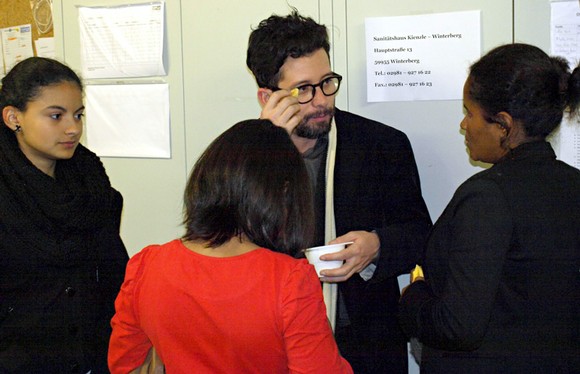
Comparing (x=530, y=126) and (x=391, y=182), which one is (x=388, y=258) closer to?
(x=391, y=182)

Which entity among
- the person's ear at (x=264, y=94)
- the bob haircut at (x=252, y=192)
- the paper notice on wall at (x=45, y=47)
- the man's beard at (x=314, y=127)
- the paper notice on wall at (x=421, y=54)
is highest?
the paper notice on wall at (x=45, y=47)

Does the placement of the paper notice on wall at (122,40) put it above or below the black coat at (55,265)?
above

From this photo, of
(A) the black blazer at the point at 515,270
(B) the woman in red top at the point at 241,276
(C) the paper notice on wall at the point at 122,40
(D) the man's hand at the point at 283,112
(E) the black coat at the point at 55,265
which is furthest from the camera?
(C) the paper notice on wall at the point at 122,40

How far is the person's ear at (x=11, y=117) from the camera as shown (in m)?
1.64

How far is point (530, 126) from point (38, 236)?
1298 mm

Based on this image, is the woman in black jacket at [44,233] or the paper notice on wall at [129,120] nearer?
the woman in black jacket at [44,233]

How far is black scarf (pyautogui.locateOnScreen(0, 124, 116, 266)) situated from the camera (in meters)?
1.61

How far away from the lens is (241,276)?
1.02 m

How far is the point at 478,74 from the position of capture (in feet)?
4.14

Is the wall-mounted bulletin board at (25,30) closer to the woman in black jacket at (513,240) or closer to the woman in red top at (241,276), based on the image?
the woman in red top at (241,276)

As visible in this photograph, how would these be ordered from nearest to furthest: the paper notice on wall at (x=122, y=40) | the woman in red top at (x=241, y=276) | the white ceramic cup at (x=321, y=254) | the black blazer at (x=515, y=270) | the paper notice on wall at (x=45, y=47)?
1. the woman in red top at (x=241, y=276)
2. the black blazer at (x=515, y=270)
3. the white ceramic cup at (x=321, y=254)
4. the paper notice on wall at (x=122, y=40)
5. the paper notice on wall at (x=45, y=47)

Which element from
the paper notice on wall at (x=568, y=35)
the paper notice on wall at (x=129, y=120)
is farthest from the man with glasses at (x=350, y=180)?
the paper notice on wall at (x=129, y=120)

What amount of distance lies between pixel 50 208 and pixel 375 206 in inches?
36.7

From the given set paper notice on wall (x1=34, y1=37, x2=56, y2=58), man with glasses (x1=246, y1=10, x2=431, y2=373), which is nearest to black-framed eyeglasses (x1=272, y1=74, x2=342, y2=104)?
man with glasses (x1=246, y1=10, x2=431, y2=373)
